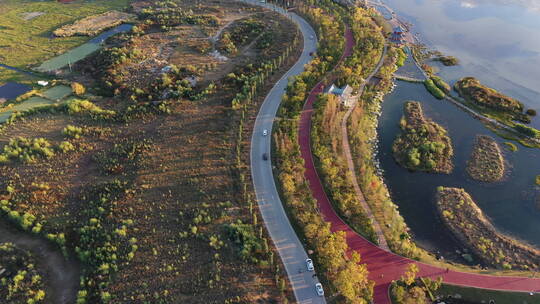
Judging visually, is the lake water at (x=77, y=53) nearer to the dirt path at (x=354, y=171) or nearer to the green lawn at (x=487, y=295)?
the dirt path at (x=354, y=171)

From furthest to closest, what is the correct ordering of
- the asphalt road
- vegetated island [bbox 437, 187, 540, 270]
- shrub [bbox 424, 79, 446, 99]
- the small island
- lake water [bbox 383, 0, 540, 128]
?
the small island < lake water [bbox 383, 0, 540, 128] < shrub [bbox 424, 79, 446, 99] < vegetated island [bbox 437, 187, 540, 270] < the asphalt road

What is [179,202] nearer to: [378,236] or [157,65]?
[378,236]

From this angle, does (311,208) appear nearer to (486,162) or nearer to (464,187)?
(464,187)

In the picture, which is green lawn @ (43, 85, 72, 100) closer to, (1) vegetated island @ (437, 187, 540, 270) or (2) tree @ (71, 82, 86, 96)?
(2) tree @ (71, 82, 86, 96)

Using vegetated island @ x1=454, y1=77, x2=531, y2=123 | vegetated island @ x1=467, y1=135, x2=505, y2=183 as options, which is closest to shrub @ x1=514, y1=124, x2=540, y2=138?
vegetated island @ x1=454, y1=77, x2=531, y2=123

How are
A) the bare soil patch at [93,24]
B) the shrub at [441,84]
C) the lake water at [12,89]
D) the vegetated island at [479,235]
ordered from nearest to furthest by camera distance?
1. the vegetated island at [479,235]
2. the lake water at [12,89]
3. the shrub at [441,84]
4. the bare soil patch at [93,24]

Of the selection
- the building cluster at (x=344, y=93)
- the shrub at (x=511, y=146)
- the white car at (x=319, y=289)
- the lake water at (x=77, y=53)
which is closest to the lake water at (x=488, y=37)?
the shrub at (x=511, y=146)

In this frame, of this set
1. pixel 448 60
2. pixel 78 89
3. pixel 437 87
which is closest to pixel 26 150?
pixel 78 89
